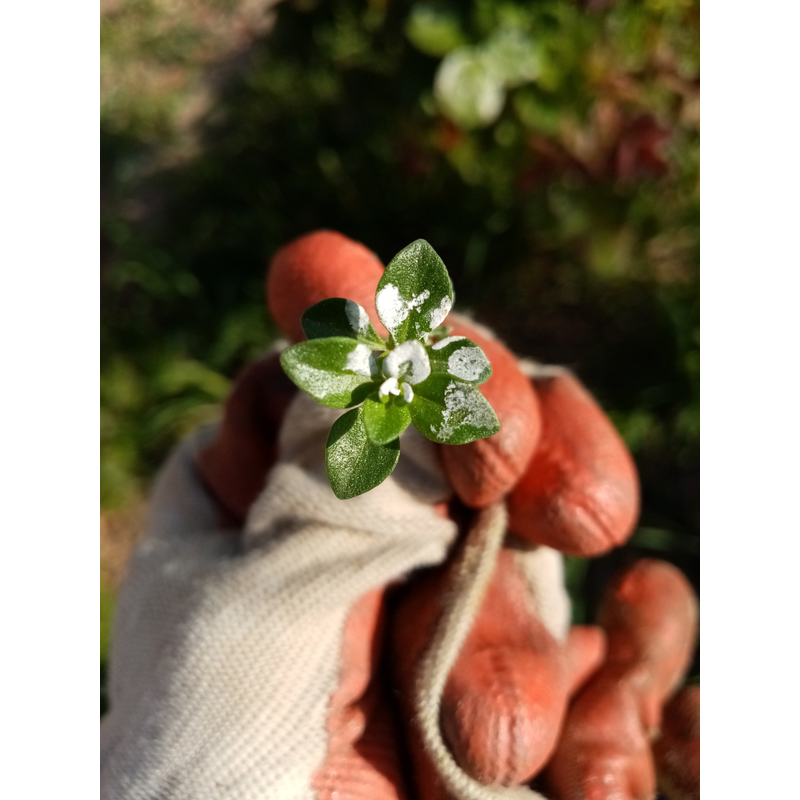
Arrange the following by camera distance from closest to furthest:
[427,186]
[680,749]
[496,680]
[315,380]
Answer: [315,380], [496,680], [680,749], [427,186]

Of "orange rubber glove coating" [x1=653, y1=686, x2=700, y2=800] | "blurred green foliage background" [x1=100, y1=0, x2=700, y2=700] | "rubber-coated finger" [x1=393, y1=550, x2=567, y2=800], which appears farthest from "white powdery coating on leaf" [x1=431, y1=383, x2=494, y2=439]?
"blurred green foliage background" [x1=100, y1=0, x2=700, y2=700]

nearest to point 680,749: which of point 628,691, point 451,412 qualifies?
point 628,691

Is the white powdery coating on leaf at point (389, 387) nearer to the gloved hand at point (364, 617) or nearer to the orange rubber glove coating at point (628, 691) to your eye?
the gloved hand at point (364, 617)

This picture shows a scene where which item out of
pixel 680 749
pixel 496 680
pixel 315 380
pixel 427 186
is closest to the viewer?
pixel 315 380

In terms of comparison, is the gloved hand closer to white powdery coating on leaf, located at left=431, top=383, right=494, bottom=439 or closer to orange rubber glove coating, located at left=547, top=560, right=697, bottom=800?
orange rubber glove coating, located at left=547, top=560, right=697, bottom=800

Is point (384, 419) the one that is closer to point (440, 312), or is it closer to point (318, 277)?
point (440, 312)

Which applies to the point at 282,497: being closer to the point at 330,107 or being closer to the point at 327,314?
the point at 327,314

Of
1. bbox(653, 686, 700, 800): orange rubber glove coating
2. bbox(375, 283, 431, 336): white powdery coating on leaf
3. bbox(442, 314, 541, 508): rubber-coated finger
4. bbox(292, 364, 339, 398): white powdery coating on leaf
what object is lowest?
bbox(653, 686, 700, 800): orange rubber glove coating
